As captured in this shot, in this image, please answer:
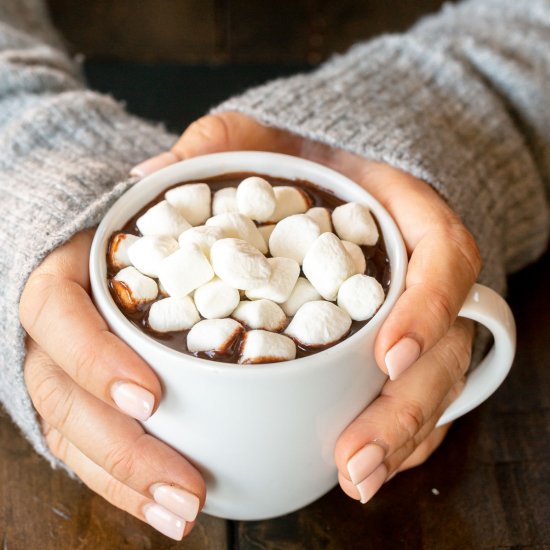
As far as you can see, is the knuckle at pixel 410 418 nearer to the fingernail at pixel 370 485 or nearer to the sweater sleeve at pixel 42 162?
the fingernail at pixel 370 485

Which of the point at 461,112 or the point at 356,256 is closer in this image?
the point at 356,256

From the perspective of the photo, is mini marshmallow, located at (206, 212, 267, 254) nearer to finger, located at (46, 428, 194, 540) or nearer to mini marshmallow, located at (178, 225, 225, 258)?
mini marshmallow, located at (178, 225, 225, 258)

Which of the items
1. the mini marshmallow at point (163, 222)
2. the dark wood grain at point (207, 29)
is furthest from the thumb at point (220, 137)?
the dark wood grain at point (207, 29)

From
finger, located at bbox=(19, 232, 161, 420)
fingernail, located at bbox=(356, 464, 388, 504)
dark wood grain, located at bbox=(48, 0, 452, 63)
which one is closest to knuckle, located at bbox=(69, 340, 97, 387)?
finger, located at bbox=(19, 232, 161, 420)

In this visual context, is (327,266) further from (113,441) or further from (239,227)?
(113,441)

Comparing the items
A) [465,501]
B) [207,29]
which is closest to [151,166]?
[465,501]

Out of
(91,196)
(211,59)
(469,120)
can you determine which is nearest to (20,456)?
(91,196)

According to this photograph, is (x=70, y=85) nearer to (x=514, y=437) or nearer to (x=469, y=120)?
(x=469, y=120)

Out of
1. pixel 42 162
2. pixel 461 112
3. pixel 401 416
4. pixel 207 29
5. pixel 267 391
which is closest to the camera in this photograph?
pixel 267 391
